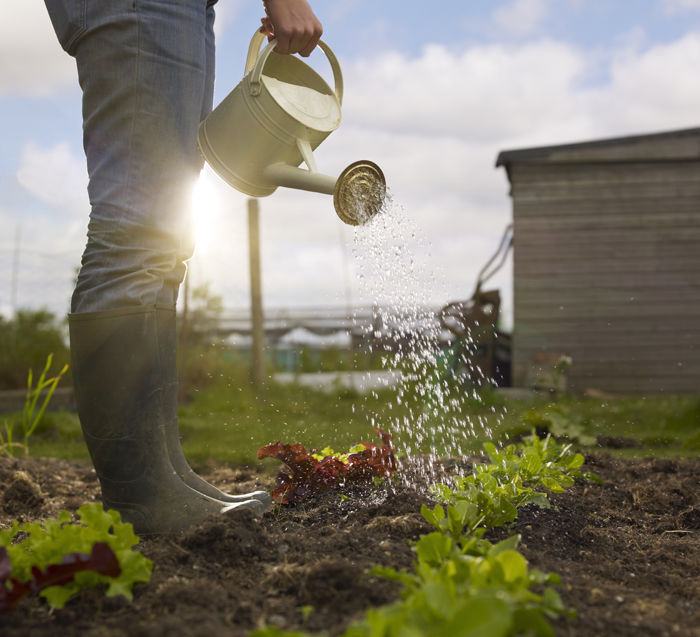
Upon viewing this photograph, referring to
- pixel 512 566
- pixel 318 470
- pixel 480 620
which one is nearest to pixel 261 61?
pixel 318 470

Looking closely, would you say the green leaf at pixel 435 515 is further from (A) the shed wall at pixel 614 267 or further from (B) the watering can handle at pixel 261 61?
(A) the shed wall at pixel 614 267

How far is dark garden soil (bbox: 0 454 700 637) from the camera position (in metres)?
1.20

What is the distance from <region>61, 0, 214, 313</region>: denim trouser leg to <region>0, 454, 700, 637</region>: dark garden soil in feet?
2.17

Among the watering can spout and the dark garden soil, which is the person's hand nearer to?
the watering can spout

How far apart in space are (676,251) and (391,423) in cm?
513

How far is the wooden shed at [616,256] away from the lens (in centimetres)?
851

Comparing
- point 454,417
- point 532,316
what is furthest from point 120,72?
point 532,316

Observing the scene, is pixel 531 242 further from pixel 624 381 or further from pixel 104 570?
pixel 104 570

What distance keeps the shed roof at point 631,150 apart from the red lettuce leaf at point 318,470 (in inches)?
271

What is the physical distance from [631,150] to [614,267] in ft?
4.76

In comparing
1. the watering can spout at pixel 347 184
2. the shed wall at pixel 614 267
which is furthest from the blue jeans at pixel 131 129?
the shed wall at pixel 614 267

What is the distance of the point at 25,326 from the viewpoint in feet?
24.0

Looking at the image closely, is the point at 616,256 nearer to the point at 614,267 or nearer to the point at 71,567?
the point at 614,267

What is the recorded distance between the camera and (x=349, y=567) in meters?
1.33
